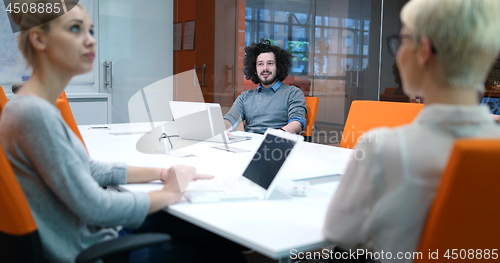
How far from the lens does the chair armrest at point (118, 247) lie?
3.40 ft

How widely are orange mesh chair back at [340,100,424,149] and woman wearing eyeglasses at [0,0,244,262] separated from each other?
5.51ft

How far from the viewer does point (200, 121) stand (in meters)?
2.56

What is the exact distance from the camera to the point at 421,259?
909 millimetres

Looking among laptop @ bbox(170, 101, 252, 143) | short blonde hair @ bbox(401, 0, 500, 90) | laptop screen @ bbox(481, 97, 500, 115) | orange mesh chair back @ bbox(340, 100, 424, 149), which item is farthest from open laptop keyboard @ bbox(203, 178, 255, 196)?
laptop screen @ bbox(481, 97, 500, 115)

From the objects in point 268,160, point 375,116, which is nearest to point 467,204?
point 268,160

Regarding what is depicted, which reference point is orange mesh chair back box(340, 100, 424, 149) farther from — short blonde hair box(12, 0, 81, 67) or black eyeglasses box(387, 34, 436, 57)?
short blonde hair box(12, 0, 81, 67)

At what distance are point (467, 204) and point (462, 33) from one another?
0.36m

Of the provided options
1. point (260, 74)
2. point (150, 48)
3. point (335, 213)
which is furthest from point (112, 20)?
point (335, 213)

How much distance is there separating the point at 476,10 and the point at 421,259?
1.82 ft

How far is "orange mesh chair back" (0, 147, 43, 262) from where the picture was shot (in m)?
0.99

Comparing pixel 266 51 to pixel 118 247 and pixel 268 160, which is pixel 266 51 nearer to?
pixel 268 160

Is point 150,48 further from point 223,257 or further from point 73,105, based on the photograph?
point 223,257

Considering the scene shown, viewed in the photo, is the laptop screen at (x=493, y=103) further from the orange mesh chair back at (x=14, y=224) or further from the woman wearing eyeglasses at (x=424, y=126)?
the orange mesh chair back at (x=14, y=224)

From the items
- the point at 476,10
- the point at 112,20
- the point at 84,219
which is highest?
the point at 112,20
